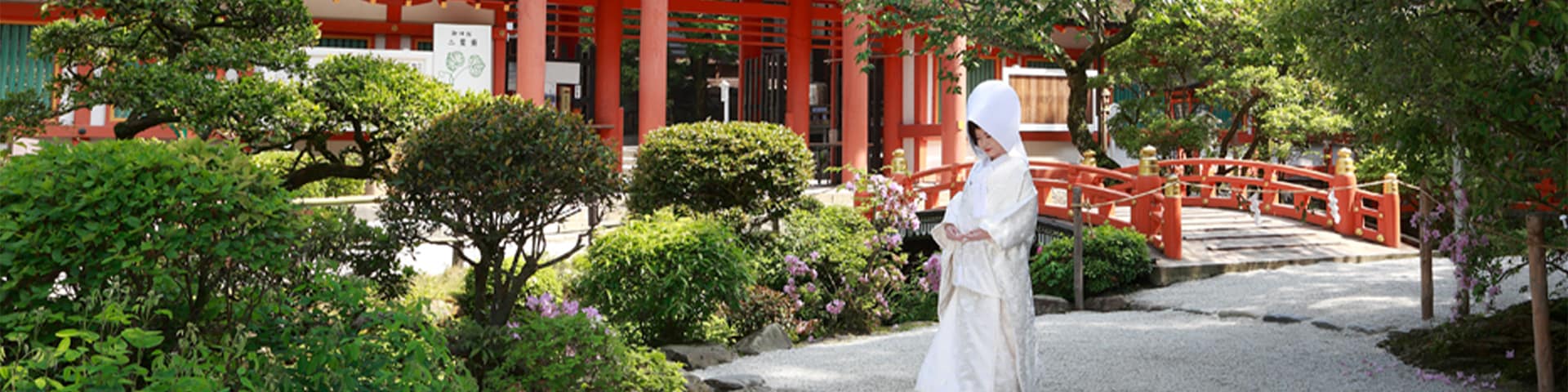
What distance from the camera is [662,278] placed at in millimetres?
8172

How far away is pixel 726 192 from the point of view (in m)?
9.45

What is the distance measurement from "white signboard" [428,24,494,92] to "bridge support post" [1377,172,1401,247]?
31.6 ft

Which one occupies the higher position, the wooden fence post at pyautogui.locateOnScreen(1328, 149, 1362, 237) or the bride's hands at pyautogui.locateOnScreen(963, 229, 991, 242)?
the wooden fence post at pyautogui.locateOnScreen(1328, 149, 1362, 237)

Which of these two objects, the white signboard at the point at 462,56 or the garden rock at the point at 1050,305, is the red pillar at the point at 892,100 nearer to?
the white signboard at the point at 462,56

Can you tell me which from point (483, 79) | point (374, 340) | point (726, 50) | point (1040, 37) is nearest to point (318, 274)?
point (374, 340)

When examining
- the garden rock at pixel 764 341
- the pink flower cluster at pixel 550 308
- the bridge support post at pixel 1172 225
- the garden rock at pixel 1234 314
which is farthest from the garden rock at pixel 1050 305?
the pink flower cluster at pixel 550 308

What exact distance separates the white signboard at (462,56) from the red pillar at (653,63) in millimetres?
1902

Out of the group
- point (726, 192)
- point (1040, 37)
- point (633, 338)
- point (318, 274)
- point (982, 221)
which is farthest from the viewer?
point (1040, 37)

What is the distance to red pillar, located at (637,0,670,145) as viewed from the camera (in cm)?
1356

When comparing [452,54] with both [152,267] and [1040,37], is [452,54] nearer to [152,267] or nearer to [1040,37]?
[1040,37]

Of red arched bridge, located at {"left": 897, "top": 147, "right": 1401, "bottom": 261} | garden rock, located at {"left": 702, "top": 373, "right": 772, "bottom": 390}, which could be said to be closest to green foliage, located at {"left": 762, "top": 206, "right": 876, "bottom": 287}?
red arched bridge, located at {"left": 897, "top": 147, "right": 1401, "bottom": 261}

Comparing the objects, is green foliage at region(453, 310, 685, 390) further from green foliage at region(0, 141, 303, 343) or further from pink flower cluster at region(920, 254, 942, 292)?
pink flower cluster at region(920, 254, 942, 292)

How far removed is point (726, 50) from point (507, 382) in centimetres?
2192

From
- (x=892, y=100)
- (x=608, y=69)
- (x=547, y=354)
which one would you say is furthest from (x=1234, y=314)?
(x=892, y=100)
